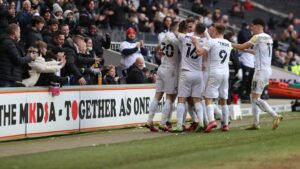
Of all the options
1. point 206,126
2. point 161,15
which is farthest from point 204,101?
point 161,15

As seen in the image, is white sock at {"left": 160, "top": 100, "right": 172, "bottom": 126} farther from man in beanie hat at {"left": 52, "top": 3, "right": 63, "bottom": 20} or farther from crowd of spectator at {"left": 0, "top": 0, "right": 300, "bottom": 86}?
man in beanie hat at {"left": 52, "top": 3, "right": 63, "bottom": 20}

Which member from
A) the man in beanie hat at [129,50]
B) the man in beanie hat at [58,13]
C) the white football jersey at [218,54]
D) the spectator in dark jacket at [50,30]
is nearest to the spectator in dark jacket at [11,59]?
the spectator in dark jacket at [50,30]

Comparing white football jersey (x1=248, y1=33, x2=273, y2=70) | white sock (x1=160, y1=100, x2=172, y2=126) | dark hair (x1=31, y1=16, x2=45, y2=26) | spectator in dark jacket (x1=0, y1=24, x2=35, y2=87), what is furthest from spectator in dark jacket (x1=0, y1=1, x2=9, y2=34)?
white football jersey (x1=248, y1=33, x2=273, y2=70)

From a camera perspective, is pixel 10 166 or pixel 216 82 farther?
pixel 216 82

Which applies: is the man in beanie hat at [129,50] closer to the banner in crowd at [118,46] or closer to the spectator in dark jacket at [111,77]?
the spectator in dark jacket at [111,77]

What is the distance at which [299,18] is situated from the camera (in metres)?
50.2

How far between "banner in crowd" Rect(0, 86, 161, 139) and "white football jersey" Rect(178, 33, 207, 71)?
7.83 feet

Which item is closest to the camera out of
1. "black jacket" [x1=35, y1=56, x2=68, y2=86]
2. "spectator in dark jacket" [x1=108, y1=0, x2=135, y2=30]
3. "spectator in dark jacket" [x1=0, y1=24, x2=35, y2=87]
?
"spectator in dark jacket" [x1=0, y1=24, x2=35, y2=87]

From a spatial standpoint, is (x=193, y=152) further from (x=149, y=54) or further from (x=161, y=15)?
(x=161, y=15)

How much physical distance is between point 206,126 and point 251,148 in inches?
162

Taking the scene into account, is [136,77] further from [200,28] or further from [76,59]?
[200,28]

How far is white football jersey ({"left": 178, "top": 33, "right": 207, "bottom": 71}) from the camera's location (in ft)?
61.2

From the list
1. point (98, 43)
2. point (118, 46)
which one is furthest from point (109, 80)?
point (118, 46)

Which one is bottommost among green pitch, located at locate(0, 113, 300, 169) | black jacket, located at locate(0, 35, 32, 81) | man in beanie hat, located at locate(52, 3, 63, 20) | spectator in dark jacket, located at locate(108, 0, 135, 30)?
green pitch, located at locate(0, 113, 300, 169)
